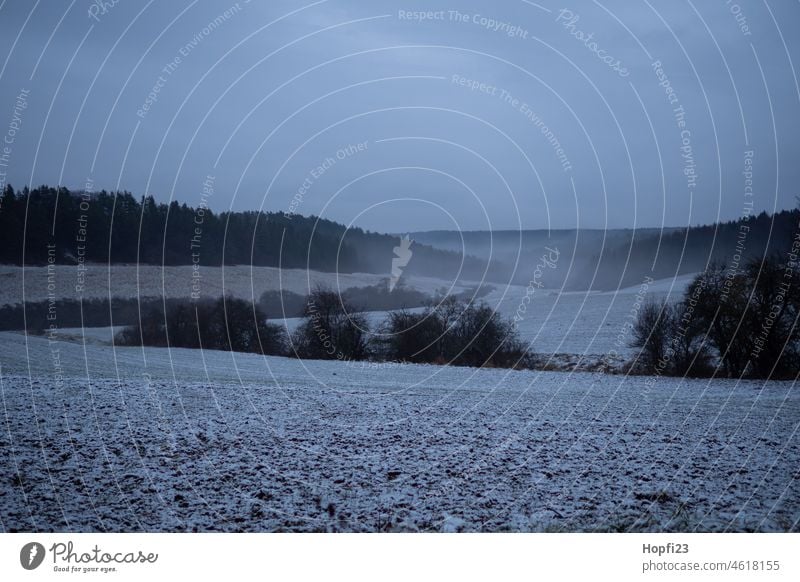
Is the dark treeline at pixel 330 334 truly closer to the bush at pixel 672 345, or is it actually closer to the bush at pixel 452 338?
the bush at pixel 452 338

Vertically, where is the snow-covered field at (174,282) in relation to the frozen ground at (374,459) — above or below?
above

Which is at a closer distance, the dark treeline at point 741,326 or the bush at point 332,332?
the dark treeline at point 741,326

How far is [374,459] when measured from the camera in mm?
11273

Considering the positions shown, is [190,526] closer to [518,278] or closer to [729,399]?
[729,399]

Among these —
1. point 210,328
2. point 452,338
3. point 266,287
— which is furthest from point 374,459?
point 210,328

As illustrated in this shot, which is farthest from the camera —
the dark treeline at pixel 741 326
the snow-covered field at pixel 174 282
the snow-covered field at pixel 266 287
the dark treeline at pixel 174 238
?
the snow-covered field at pixel 266 287

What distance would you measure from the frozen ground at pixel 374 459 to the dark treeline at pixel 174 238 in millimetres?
6845

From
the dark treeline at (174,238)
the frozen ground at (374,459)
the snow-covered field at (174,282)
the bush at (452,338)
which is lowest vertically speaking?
the frozen ground at (374,459)

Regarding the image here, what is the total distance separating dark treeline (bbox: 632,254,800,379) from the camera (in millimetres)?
27141

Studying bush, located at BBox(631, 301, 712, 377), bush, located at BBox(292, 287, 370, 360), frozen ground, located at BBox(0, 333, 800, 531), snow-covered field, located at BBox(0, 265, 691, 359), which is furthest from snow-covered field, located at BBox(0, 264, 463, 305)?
bush, located at BBox(631, 301, 712, 377)

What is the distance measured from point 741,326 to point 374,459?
25540 mm

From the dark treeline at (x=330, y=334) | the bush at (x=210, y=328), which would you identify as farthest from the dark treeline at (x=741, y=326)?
the bush at (x=210, y=328)

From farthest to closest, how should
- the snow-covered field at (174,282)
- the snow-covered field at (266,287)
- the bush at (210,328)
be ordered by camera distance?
the bush at (210,328)
the snow-covered field at (266,287)
the snow-covered field at (174,282)

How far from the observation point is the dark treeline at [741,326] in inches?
1069
